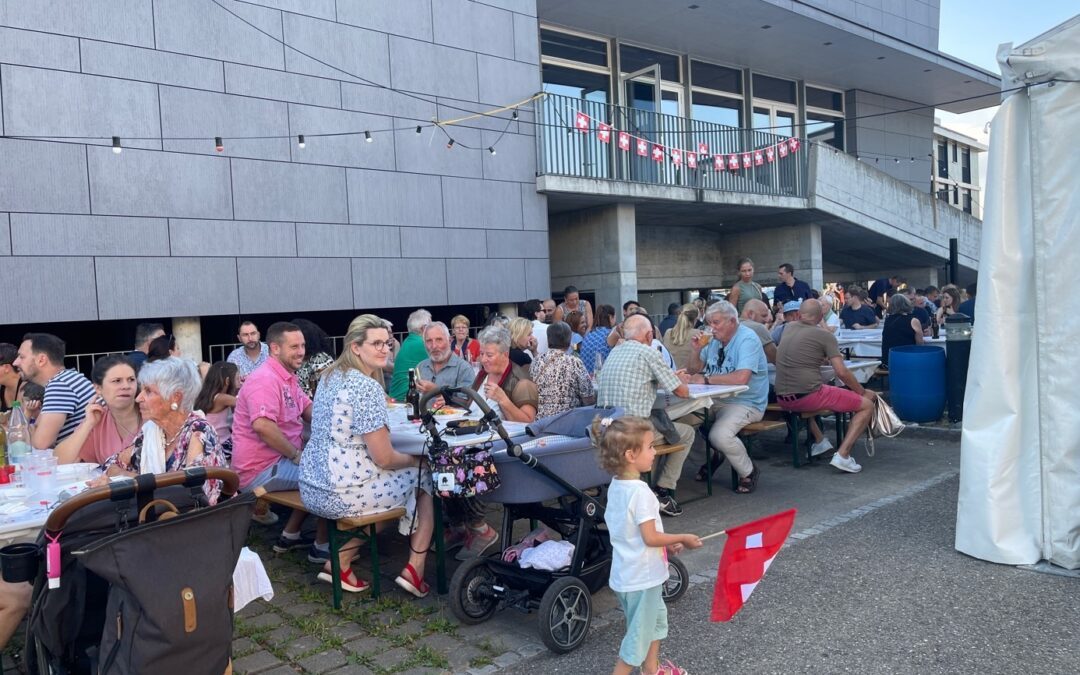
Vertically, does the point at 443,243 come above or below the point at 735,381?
above

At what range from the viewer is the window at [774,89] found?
797 inches

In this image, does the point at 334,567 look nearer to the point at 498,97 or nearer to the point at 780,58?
→ the point at 498,97

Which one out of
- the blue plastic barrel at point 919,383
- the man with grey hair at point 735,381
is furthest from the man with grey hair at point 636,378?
the blue plastic barrel at point 919,383

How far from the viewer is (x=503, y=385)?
6398 millimetres

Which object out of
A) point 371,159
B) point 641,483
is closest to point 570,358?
point 641,483

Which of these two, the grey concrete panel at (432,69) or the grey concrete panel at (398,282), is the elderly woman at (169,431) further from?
the grey concrete panel at (432,69)

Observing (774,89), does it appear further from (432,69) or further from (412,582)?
(412,582)

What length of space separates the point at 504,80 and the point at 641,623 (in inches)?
420

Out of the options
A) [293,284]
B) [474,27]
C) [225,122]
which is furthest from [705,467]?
[474,27]

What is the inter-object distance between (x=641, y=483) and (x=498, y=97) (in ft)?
33.2

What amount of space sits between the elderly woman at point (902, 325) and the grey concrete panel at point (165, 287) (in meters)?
7.93

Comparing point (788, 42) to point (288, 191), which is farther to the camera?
point (788, 42)

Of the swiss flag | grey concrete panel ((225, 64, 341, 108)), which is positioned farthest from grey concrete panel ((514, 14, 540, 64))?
the swiss flag

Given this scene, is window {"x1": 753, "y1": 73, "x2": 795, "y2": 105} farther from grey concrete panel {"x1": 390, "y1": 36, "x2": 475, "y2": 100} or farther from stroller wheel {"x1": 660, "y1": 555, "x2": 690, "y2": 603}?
stroller wheel {"x1": 660, "y1": 555, "x2": 690, "y2": 603}
